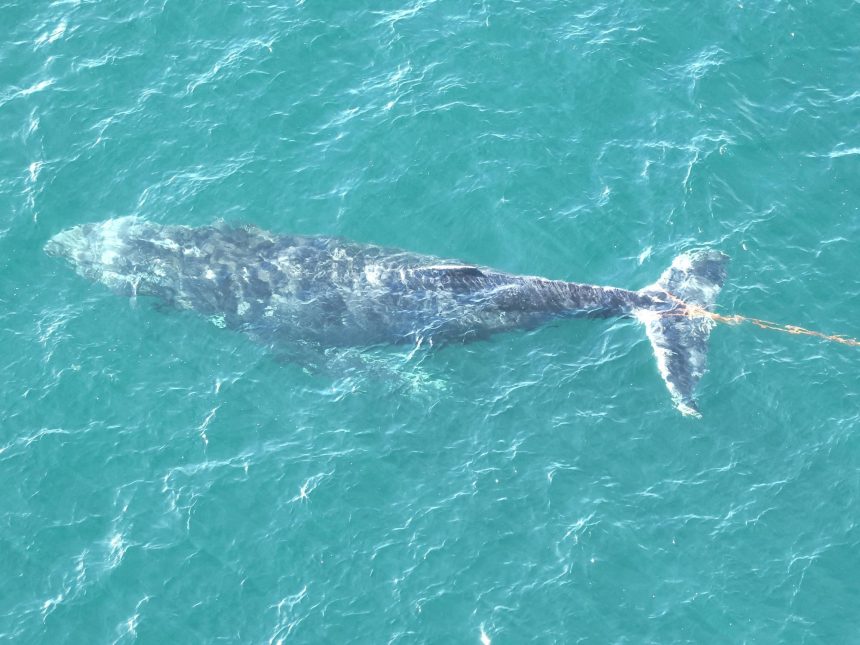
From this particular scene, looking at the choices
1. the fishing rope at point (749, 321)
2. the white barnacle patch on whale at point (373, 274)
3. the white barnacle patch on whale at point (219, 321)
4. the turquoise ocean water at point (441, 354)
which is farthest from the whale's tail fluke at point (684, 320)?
the white barnacle patch on whale at point (219, 321)

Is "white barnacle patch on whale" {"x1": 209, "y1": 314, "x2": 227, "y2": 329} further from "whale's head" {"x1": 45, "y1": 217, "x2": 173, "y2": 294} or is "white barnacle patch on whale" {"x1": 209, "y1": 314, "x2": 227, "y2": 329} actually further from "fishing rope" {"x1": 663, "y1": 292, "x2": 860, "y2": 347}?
"fishing rope" {"x1": 663, "y1": 292, "x2": 860, "y2": 347}

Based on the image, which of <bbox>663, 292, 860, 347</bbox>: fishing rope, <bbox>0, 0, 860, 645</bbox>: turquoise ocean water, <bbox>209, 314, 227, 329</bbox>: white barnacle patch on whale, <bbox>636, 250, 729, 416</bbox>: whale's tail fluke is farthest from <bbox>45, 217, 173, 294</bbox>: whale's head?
<bbox>663, 292, 860, 347</bbox>: fishing rope

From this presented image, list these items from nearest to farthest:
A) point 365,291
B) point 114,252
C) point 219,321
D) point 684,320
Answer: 1. point 684,320
2. point 365,291
3. point 219,321
4. point 114,252

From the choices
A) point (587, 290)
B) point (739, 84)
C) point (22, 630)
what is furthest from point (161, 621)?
point (739, 84)

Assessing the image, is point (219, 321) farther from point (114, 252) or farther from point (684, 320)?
point (684, 320)

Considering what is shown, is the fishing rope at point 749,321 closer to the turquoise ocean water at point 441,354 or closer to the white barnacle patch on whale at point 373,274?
the turquoise ocean water at point 441,354

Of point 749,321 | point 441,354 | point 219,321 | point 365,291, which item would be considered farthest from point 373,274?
point 749,321

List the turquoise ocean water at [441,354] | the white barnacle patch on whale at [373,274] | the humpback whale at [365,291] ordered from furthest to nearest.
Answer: the white barnacle patch on whale at [373,274] < the humpback whale at [365,291] < the turquoise ocean water at [441,354]
